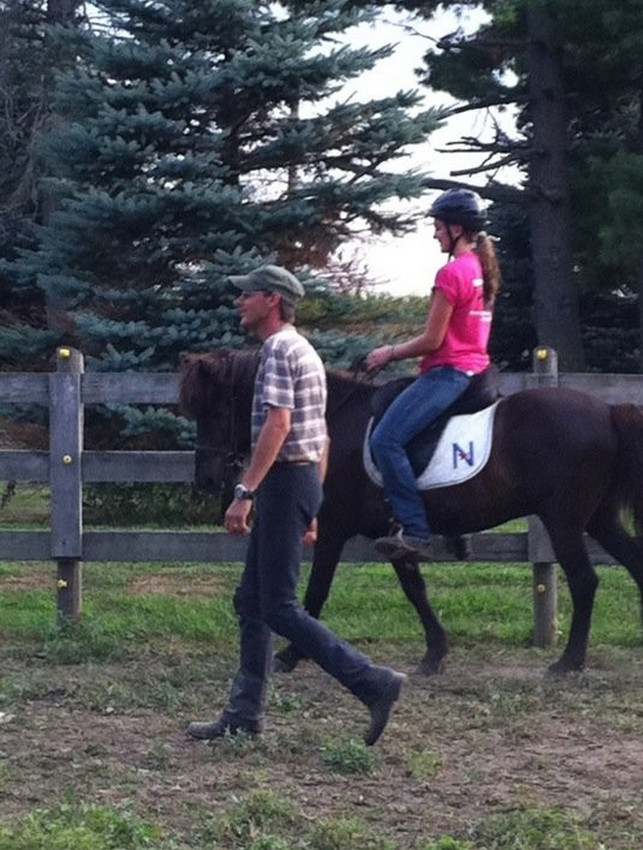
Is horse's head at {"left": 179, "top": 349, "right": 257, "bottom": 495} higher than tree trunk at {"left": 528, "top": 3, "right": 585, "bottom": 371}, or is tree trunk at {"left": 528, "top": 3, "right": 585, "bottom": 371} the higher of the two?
tree trunk at {"left": 528, "top": 3, "right": 585, "bottom": 371}

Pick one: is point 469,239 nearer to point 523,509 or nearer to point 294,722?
point 523,509

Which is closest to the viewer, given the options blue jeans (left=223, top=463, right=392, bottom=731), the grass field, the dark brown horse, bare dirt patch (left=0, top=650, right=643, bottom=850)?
the grass field

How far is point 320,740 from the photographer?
5.79 metres

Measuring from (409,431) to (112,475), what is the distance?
7.37ft

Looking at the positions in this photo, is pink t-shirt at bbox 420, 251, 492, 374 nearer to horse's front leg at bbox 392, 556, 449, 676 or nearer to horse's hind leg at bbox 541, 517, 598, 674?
horse's hind leg at bbox 541, 517, 598, 674

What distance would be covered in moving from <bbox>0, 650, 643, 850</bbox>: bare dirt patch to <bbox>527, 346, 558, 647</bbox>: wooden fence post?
66 cm

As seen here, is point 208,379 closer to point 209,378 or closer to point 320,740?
point 209,378

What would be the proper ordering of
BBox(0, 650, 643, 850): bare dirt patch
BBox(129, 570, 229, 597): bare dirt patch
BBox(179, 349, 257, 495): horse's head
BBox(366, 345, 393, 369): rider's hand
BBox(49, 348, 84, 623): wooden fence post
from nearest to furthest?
1. BBox(0, 650, 643, 850): bare dirt patch
2. BBox(179, 349, 257, 495): horse's head
3. BBox(366, 345, 393, 369): rider's hand
4. BBox(49, 348, 84, 623): wooden fence post
5. BBox(129, 570, 229, 597): bare dirt patch

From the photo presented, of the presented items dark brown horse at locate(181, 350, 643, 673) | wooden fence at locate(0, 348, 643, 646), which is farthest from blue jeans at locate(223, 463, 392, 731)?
wooden fence at locate(0, 348, 643, 646)

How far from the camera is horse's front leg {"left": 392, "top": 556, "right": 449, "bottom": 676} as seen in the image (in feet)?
24.8

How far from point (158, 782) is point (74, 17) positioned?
20.1m

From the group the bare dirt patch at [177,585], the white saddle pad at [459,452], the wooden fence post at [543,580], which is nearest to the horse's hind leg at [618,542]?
the wooden fence post at [543,580]

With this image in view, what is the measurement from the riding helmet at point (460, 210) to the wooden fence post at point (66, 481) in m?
2.72

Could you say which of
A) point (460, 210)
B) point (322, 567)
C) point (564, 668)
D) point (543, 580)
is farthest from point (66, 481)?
point (564, 668)
